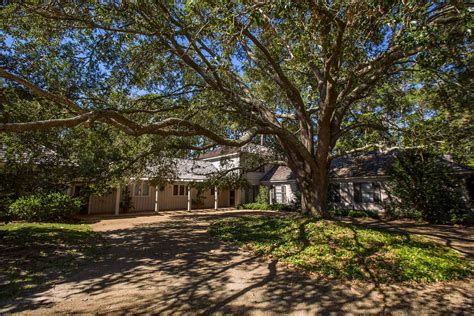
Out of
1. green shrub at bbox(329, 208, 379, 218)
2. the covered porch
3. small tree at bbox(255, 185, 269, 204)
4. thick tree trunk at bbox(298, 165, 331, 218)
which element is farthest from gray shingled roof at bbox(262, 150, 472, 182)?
thick tree trunk at bbox(298, 165, 331, 218)

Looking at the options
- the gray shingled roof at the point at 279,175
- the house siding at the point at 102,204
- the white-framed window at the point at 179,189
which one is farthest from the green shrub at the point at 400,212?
the house siding at the point at 102,204

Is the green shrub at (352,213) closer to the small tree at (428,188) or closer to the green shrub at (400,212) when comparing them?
the green shrub at (400,212)

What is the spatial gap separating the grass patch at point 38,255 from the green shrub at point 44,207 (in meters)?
2.72

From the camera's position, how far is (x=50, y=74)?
8484mm

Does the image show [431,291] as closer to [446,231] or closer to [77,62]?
[446,231]

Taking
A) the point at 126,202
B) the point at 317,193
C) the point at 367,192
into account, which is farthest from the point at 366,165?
the point at 126,202

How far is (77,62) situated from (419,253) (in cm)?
1244

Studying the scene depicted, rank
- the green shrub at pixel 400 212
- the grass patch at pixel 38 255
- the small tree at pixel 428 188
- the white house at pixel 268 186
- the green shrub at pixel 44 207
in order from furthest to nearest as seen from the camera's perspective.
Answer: the white house at pixel 268 186 → the green shrub at pixel 400 212 → the small tree at pixel 428 188 → the green shrub at pixel 44 207 → the grass patch at pixel 38 255

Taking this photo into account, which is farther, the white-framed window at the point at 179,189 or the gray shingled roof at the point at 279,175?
the gray shingled roof at the point at 279,175

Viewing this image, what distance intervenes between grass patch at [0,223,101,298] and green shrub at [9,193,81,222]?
2.72 meters

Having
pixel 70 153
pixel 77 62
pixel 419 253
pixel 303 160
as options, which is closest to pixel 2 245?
pixel 70 153

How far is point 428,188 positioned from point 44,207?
72.8ft

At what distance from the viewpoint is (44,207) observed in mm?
13570

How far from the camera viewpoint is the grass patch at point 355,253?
5.76m
